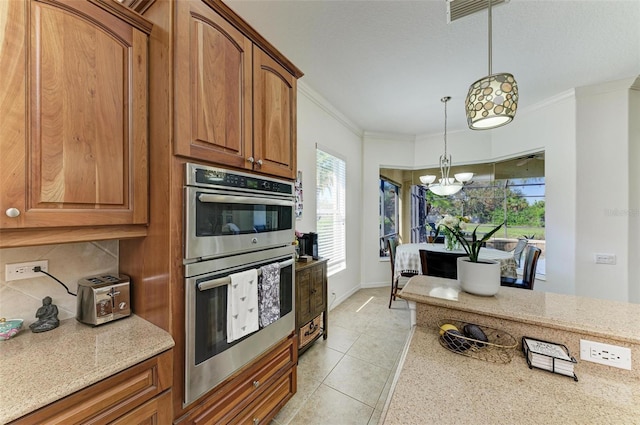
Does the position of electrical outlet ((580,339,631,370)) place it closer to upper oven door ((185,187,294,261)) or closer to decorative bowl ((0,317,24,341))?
upper oven door ((185,187,294,261))

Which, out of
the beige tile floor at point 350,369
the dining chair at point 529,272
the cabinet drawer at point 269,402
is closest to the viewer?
the cabinet drawer at point 269,402

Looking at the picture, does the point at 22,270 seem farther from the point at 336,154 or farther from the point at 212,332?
the point at 336,154

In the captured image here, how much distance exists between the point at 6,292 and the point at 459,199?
5406 mm

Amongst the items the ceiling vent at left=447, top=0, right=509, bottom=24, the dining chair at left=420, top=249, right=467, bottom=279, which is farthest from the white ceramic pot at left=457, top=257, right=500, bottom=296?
the dining chair at left=420, top=249, right=467, bottom=279

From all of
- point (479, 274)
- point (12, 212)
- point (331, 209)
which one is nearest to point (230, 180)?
point (12, 212)

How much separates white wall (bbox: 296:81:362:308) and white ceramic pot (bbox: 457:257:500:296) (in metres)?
1.84

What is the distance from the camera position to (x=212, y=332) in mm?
1195

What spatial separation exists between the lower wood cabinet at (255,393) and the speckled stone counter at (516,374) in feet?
3.05

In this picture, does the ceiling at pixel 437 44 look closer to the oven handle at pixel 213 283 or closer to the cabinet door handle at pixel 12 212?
the cabinet door handle at pixel 12 212

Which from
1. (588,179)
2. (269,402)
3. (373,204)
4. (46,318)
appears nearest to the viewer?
(46,318)

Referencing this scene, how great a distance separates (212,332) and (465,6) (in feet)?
7.96

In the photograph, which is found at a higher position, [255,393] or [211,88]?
[211,88]

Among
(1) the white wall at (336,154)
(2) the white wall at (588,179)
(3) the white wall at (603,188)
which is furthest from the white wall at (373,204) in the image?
(3) the white wall at (603,188)

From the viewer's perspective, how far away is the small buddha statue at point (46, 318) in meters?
1.08
